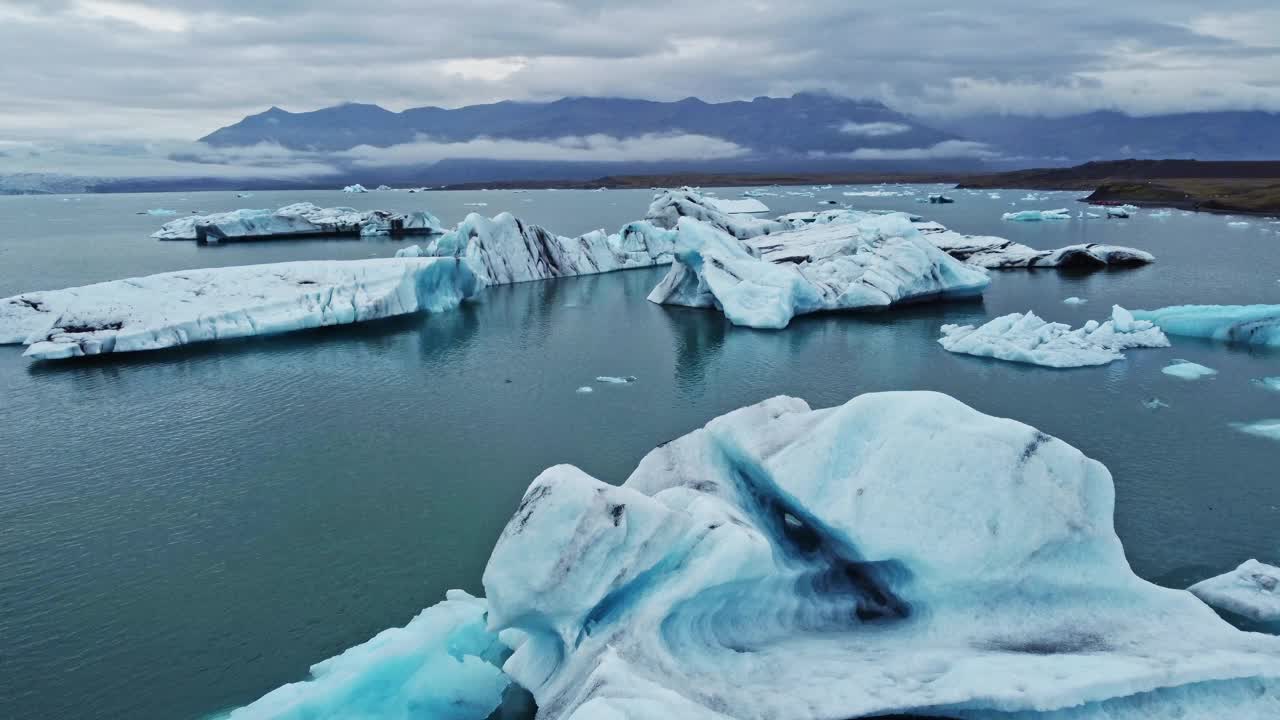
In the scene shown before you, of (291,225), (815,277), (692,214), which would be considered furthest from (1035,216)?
(291,225)

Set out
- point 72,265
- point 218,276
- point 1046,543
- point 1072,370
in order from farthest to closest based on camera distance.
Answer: point 72,265
point 218,276
point 1072,370
point 1046,543

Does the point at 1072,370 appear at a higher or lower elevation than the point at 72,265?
lower

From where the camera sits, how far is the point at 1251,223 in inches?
1620

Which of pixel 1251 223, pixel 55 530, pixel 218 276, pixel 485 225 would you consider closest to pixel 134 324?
pixel 218 276

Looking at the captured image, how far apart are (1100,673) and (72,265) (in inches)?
1446

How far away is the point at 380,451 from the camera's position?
1127cm

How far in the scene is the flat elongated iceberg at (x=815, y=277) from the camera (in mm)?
19875

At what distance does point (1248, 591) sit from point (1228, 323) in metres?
12.3

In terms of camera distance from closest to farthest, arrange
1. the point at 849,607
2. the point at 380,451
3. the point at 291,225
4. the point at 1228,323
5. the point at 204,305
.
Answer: the point at 849,607 < the point at 380,451 < the point at 1228,323 < the point at 204,305 < the point at 291,225

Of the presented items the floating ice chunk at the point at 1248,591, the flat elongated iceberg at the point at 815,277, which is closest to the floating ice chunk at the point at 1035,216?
the flat elongated iceberg at the point at 815,277

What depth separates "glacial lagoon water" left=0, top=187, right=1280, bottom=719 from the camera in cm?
703

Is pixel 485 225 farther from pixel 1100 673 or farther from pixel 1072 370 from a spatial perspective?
pixel 1100 673

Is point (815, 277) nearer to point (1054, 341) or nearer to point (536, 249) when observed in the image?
point (1054, 341)

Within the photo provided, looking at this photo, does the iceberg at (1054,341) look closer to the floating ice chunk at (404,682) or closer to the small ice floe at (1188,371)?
the small ice floe at (1188,371)
